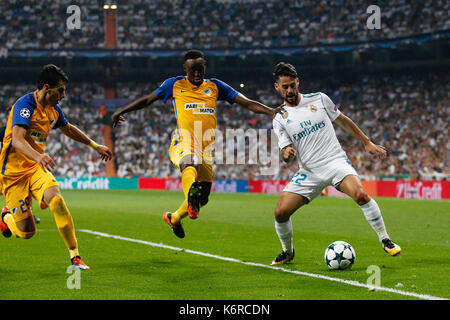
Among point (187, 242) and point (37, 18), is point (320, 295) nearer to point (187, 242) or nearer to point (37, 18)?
point (187, 242)

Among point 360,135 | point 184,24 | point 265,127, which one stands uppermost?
point 184,24

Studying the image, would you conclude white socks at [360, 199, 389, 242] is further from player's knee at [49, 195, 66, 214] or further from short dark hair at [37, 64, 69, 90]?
short dark hair at [37, 64, 69, 90]

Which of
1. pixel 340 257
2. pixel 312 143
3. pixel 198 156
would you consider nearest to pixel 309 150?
pixel 312 143

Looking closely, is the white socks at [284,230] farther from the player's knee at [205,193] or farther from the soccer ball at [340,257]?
the player's knee at [205,193]

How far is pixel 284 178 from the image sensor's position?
3838cm

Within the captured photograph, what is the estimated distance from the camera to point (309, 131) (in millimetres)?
9148

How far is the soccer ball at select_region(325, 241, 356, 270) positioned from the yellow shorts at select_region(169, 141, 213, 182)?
7.22 feet

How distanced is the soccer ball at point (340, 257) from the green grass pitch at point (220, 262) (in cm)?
15

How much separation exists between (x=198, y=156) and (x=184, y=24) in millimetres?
39621

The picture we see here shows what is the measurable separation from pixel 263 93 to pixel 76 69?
43.9ft

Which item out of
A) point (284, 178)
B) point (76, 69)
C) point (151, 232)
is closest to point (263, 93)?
point (284, 178)

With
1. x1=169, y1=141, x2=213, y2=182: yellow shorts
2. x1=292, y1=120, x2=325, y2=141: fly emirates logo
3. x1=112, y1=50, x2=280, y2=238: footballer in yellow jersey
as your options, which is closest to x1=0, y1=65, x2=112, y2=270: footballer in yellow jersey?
x1=112, y1=50, x2=280, y2=238: footballer in yellow jersey

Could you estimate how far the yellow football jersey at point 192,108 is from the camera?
9.71m

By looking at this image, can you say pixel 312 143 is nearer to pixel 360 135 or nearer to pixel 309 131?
pixel 309 131
